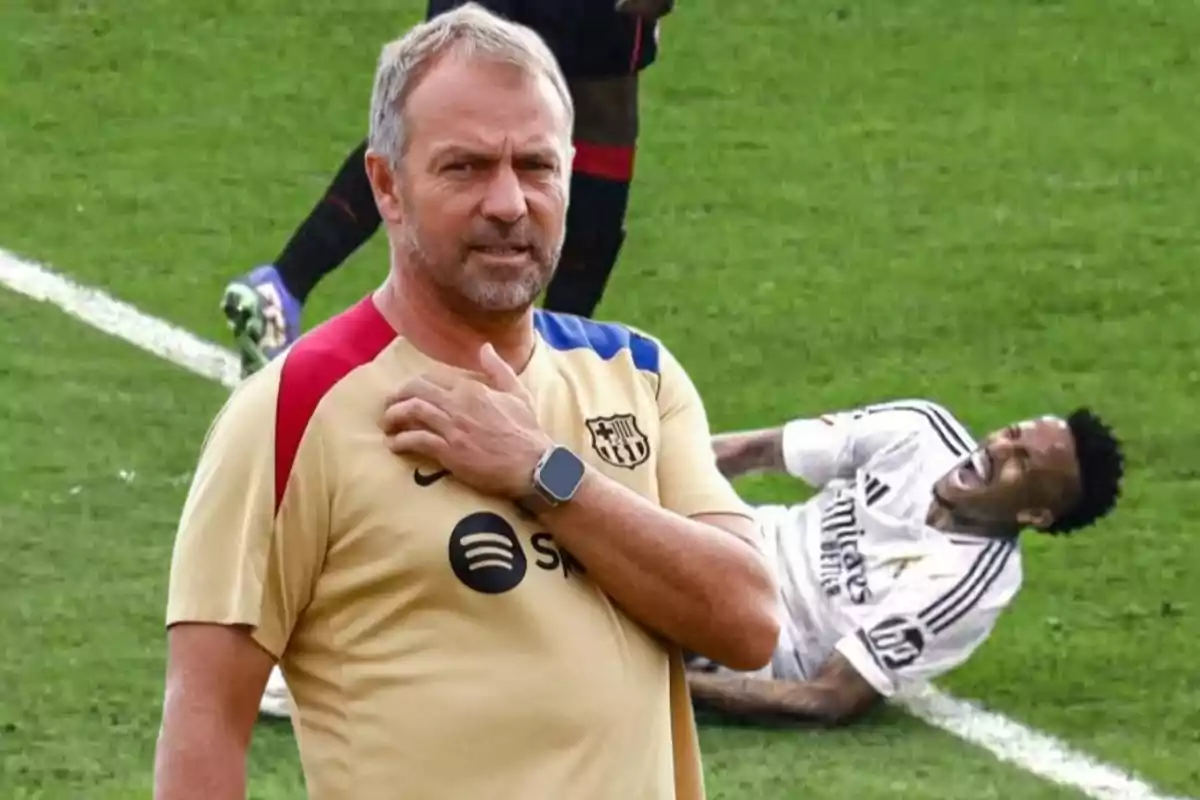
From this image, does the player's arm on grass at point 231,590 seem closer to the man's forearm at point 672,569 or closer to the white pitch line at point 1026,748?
the man's forearm at point 672,569

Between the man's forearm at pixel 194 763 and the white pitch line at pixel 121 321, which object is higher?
the man's forearm at pixel 194 763

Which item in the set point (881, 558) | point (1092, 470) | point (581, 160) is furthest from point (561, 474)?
point (581, 160)

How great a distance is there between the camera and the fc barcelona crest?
293cm

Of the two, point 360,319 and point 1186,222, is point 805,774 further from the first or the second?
point 1186,222

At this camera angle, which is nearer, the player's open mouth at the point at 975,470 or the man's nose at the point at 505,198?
the man's nose at the point at 505,198

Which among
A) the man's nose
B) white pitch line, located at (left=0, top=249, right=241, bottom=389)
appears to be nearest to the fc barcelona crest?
the man's nose

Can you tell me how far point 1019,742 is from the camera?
5.79 meters

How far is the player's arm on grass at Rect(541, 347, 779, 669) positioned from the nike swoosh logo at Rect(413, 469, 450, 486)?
0.12 meters

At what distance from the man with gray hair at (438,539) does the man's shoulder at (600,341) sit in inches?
6.5

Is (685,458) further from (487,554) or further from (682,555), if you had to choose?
(487,554)

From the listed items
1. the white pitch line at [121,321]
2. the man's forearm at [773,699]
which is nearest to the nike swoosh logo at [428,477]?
the man's forearm at [773,699]

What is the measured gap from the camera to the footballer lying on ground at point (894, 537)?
18.8 feet

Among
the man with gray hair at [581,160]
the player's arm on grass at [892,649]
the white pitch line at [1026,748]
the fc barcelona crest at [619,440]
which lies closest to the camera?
the fc barcelona crest at [619,440]

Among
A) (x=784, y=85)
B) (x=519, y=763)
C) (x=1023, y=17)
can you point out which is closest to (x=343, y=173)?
(x=519, y=763)
